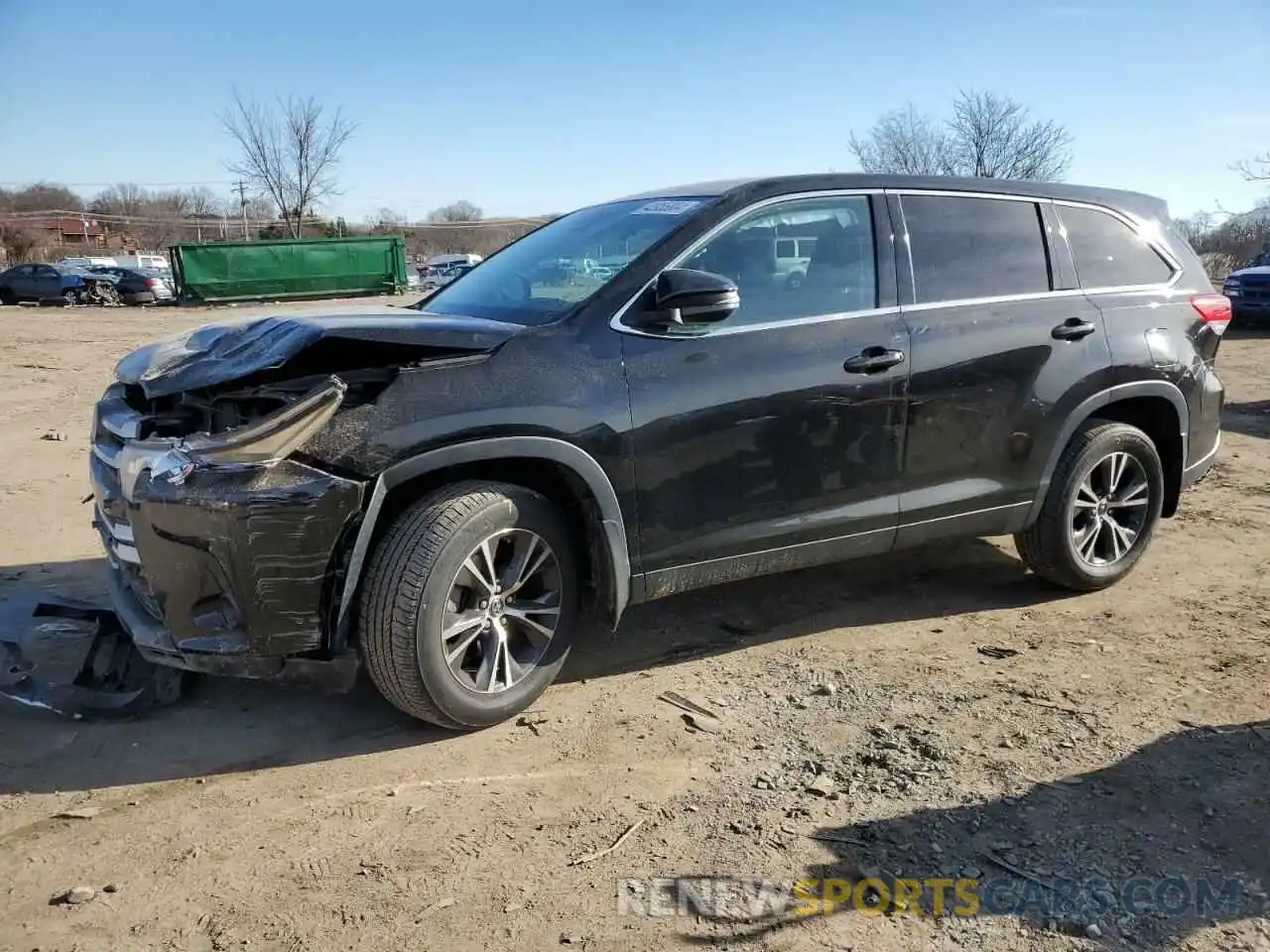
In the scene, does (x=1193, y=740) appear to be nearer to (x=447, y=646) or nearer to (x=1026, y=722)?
(x=1026, y=722)

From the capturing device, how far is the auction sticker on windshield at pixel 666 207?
12.7ft

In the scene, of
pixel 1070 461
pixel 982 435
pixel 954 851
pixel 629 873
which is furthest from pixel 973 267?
pixel 629 873

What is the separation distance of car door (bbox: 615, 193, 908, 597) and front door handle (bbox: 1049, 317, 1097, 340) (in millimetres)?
888

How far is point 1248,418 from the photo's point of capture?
981 centimetres

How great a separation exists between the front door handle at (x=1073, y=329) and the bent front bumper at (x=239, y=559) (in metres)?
3.16

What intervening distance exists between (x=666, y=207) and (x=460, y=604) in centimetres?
182

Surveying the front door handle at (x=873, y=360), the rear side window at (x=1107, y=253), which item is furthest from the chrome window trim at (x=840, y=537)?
the rear side window at (x=1107, y=253)

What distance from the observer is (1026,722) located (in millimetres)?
3512

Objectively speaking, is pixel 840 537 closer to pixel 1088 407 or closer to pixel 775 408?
pixel 775 408

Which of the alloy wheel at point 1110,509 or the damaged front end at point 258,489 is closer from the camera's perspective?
the damaged front end at point 258,489

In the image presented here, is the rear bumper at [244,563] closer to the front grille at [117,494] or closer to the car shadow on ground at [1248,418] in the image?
the front grille at [117,494]

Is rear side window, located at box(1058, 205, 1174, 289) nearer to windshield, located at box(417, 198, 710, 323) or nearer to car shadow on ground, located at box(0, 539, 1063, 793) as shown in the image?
car shadow on ground, located at box(0, 539, 1063, 793)

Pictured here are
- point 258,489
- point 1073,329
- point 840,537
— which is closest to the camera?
point 258,489

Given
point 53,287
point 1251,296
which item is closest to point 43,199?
point 53,287
